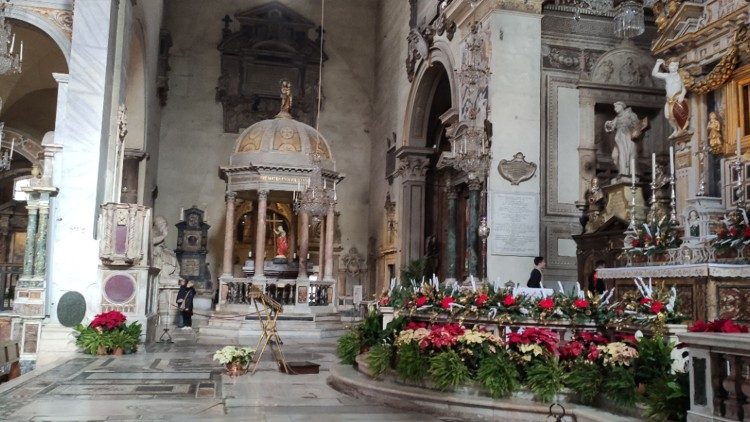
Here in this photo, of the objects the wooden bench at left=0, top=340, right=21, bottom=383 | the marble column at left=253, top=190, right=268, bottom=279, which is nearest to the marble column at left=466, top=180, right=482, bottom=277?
the marble column at left=253, top=190, right=268, bottom=279

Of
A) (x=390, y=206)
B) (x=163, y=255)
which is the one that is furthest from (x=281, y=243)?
(x=163, y=255)

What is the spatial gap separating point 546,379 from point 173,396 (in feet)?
13.4

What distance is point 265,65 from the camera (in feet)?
94.7

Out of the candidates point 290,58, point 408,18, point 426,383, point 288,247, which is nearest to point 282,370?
point 426,383

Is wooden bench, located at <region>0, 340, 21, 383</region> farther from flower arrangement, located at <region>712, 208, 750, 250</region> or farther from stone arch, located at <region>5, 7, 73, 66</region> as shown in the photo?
flower arrangement, located at <region>712, 208, 750, 250</region>

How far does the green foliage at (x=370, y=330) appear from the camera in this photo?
10.0 metres

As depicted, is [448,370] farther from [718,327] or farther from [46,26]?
[46,26]

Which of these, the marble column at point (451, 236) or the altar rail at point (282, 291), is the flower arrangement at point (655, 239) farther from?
the altar rail at point (282, 291)

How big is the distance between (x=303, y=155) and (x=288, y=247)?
5629 millimetres

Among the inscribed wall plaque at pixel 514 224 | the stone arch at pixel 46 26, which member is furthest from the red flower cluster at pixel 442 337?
the stone arch at pixel 46 26

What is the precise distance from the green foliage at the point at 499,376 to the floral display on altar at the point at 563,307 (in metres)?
0.74

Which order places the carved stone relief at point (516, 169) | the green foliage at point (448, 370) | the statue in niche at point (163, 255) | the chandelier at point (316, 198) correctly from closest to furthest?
the green foliage at point (448, 370) < the carved stone relief at point (516, 169) < the chandelier at point (316, 198) < the statue in niche at point (163, 255)

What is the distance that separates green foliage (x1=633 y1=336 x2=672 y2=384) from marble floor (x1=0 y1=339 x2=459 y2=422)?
181 centimetres

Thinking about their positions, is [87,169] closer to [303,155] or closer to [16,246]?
[303,155]
